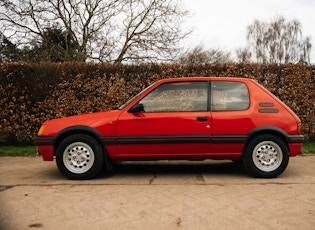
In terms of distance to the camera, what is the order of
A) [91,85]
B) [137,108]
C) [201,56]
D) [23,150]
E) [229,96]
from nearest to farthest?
1. [137,108]
2. [229,96]
3. [23,150]
4. [91,85]
5. [201,56]

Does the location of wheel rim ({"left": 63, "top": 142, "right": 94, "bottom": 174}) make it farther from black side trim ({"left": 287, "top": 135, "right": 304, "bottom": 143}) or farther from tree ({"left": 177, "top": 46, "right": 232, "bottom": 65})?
tree ({"left": 177, "top": 46, "right": 232, "bottom": 65})

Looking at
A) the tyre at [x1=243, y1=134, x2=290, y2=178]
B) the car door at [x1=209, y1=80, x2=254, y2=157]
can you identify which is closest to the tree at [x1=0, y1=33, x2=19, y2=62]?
the car door at [x1=209, y1=80, x2=254, y2=157]

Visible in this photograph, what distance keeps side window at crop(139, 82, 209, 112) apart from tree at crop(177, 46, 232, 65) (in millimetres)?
8639

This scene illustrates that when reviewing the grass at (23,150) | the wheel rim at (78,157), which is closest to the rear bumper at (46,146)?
the wheel rim at (78,157)

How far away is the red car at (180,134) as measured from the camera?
588cm

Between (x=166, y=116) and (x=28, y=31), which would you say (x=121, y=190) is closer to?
(x=166, y=116)

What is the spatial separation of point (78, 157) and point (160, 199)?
6.08 feet

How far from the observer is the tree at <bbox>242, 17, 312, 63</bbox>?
4166cm

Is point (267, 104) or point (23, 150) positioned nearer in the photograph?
point (267, 104)

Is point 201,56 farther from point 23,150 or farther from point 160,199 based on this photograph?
point 160,199

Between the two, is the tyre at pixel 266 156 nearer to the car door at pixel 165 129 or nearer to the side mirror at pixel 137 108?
the car door at pixel 165 129

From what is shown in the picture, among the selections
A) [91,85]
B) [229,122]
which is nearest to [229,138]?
[229,122]

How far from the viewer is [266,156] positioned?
595 centimetres

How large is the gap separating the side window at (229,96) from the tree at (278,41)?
37.0 metres
